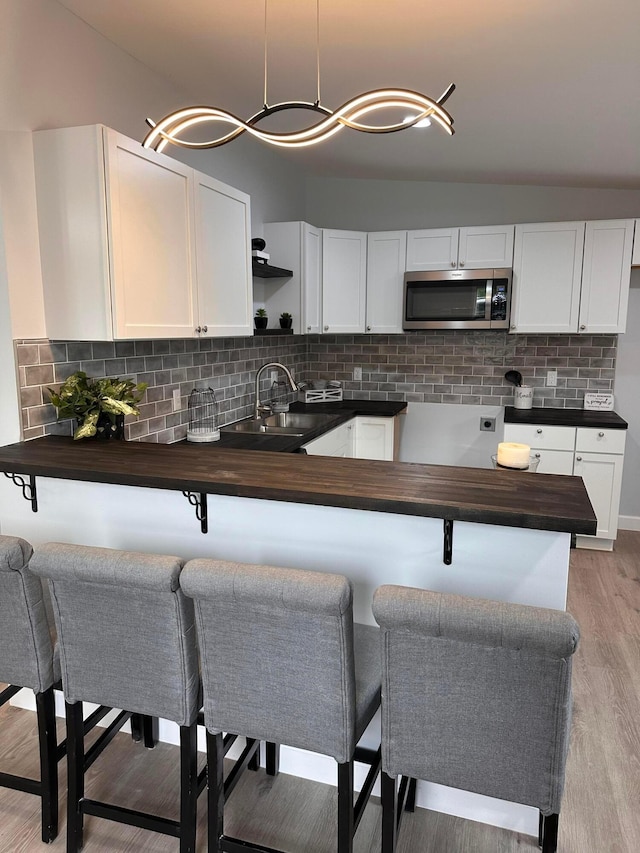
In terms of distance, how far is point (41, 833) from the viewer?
182 centimetres

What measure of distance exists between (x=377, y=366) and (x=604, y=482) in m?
1.98

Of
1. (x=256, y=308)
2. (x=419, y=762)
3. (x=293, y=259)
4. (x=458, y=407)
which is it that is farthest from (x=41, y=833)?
(x=458, y=407)

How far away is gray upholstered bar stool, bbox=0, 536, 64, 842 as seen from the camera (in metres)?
1.60

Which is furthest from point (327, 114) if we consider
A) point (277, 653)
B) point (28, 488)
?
point (28, 488)

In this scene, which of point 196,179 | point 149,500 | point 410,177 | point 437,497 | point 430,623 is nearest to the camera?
point 430,623

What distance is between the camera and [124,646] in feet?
5.17

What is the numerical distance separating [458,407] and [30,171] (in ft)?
11.5

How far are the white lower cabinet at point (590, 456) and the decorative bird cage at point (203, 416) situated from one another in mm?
2151

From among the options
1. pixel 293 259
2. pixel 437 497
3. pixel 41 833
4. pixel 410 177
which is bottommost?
pixel 41 833

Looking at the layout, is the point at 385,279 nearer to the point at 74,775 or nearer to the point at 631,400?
the point at 631,400

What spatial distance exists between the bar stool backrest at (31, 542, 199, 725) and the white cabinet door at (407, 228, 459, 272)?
11.4 ft

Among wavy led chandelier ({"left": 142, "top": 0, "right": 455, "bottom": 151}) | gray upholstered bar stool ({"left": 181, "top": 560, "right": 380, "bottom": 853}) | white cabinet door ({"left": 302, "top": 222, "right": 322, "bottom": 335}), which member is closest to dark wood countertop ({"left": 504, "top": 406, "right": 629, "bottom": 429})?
white cabinet door ({"left": 302, "top": 222, "right": 322, "bottom": 335})

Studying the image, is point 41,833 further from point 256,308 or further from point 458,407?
point 458,407

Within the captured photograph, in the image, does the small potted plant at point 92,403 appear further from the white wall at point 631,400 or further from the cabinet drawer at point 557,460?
the white wall at point 631,400
